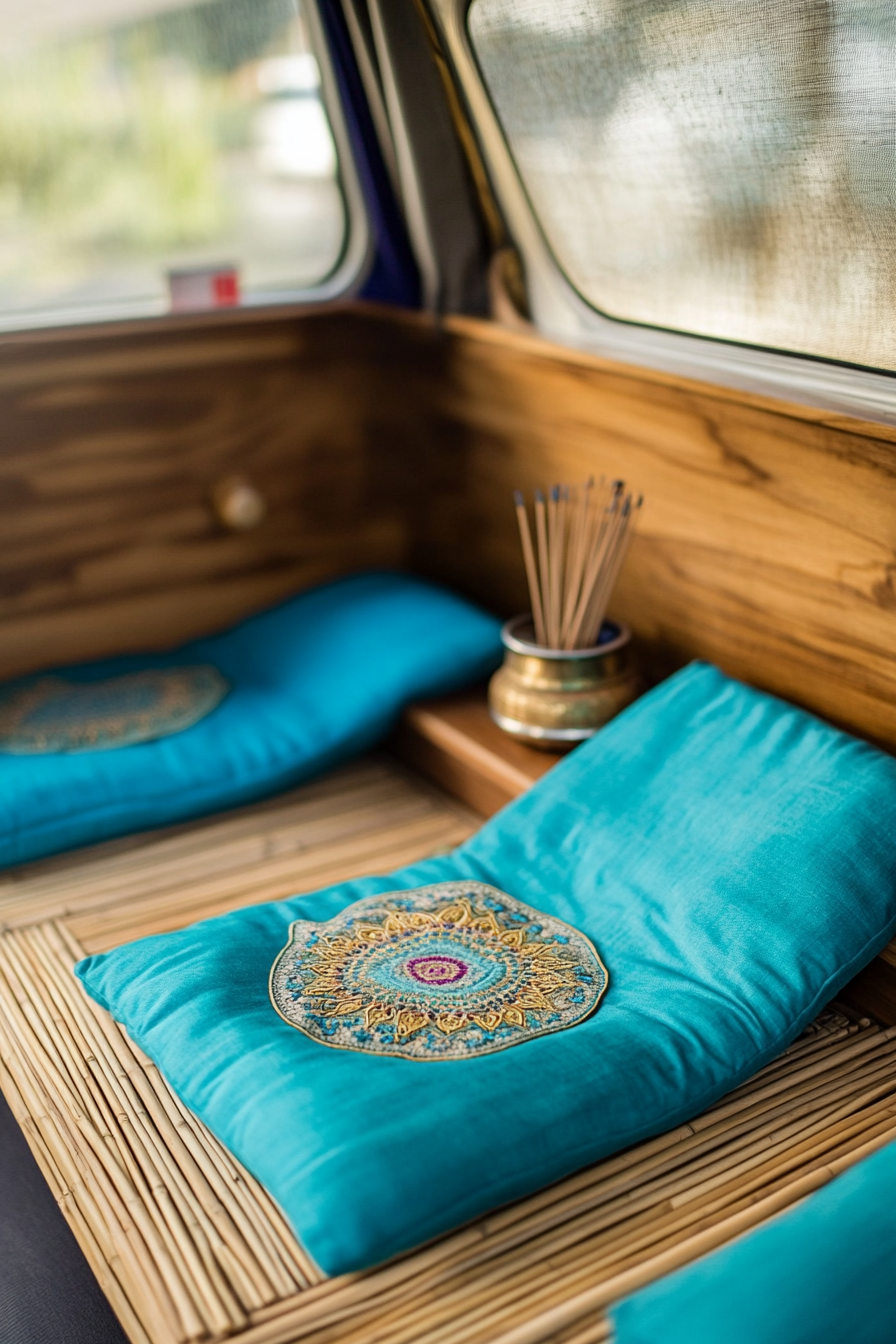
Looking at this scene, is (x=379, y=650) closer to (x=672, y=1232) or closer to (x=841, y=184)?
(x=841, y=184)

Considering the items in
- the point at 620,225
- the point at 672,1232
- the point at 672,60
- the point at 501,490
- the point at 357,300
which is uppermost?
the point at 672,60

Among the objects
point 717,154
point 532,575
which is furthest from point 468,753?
point 717,154

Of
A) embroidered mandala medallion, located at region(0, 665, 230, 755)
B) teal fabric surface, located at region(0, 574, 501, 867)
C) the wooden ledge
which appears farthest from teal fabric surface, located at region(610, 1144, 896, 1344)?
embroidered mandala medallion, located at region(0, 665, 230, 755)

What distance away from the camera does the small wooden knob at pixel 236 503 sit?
2.43 m

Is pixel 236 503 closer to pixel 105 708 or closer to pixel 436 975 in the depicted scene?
pixel 105 708

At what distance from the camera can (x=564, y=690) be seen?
75.0 inches

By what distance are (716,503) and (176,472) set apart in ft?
3.41

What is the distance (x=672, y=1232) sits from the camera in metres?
1.19

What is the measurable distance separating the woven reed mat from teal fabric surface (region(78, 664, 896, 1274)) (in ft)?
0.13

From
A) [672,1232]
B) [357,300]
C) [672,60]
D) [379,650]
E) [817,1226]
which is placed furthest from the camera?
[357,300]

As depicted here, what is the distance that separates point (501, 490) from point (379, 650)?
385mm

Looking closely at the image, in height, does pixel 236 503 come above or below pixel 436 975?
above

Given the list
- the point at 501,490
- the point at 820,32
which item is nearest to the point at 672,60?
the point at 820,32

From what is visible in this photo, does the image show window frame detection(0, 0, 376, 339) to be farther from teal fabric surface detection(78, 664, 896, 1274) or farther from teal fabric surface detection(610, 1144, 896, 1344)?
teal fabric surface detection(610, 1144, 896, 1344)
